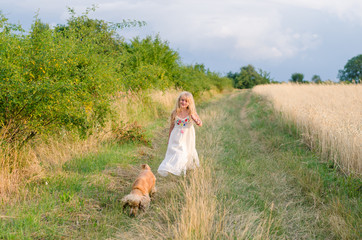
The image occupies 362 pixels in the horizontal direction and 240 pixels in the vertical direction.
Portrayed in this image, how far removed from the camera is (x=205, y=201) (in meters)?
3.36

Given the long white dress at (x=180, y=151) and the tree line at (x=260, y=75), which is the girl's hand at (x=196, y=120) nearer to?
the long white dress at (x=180, y=151)

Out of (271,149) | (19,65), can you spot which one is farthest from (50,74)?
(271,149)

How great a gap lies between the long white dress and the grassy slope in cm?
28

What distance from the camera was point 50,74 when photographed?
469 cm

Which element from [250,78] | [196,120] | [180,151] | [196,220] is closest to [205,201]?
[196,220]

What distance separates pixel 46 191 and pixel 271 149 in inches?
224

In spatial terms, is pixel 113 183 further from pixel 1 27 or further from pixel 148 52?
pixel 148 52

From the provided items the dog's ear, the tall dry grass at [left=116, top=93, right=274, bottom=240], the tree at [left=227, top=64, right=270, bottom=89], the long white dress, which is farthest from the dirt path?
the tree at [left=227, top=64, right=270, bottom=89]

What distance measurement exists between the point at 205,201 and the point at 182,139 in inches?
91.8

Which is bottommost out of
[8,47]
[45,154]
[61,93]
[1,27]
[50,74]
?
[45,154]

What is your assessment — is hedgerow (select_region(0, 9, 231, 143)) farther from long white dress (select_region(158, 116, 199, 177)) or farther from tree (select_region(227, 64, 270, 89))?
tree (select_region(227, 64, 270, 89))

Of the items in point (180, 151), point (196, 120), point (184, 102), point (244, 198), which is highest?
point (184, 102)

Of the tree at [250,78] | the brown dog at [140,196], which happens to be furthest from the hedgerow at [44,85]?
the tree at [250,78]

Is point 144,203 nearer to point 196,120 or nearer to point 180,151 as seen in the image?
point 180,151
